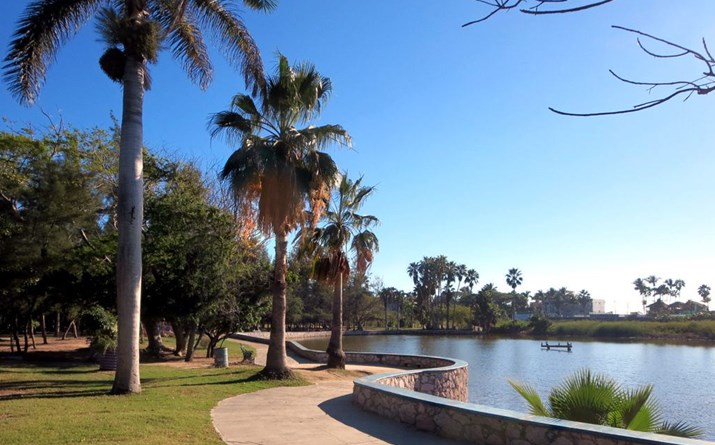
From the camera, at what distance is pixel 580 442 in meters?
6.31

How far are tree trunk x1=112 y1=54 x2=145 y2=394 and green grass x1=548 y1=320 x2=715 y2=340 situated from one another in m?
78.2

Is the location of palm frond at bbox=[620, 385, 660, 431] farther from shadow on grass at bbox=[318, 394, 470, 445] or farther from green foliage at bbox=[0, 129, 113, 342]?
green foliage at bbox=[0, 129, 113, 342]

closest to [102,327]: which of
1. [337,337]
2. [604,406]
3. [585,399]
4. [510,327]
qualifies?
[337,337]

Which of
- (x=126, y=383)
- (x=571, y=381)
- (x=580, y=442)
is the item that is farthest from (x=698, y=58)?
(x=126, y=383)

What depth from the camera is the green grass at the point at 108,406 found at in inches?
301

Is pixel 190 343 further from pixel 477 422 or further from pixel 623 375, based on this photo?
pixel 623 375

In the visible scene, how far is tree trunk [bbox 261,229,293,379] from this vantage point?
16266 millimetres

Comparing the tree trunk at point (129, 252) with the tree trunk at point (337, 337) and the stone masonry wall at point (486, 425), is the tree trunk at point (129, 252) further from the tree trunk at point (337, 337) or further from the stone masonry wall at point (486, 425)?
the tree trunk at point (337, 337)

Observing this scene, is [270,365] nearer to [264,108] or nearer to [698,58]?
[264,108]

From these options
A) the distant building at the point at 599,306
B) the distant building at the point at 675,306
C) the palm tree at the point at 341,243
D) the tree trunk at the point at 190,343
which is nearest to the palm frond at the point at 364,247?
the palm tree at the point at 341,243

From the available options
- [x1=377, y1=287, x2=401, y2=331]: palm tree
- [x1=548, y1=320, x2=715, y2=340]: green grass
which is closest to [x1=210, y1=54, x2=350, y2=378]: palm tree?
[x1=548, y1=320, x2=715, y2=340]: green grass

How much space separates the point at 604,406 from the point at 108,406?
837 centimetres

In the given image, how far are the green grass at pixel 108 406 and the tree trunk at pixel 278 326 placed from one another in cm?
58

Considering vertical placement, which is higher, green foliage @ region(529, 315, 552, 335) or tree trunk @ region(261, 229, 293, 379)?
tree trunk @ region(261, 229, 293, 379)
